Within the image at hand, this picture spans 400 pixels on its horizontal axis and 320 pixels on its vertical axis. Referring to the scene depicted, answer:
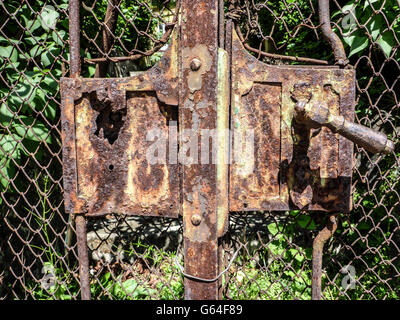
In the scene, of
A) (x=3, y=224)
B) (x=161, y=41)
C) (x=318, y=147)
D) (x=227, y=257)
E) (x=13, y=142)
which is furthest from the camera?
(x=3, y=224)

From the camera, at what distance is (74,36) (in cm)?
120

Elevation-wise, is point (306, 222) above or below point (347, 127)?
below

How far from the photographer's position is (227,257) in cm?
143

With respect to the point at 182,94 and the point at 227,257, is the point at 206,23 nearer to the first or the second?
the point at 182,94

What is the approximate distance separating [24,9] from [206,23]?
114cm

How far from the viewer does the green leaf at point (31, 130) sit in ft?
5.11

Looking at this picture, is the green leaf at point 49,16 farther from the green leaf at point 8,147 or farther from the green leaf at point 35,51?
the green leaf at point 8,147

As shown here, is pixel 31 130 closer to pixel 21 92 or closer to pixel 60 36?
pixel 21 92

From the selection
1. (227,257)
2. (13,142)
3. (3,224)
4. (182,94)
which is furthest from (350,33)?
(3,224)

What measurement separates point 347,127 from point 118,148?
2.51ft

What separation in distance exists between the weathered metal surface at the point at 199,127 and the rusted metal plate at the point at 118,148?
98mm

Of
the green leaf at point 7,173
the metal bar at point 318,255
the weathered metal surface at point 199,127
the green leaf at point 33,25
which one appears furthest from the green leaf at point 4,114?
the metal bar at point 318,255

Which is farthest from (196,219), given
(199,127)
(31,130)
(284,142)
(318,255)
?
(31,130)

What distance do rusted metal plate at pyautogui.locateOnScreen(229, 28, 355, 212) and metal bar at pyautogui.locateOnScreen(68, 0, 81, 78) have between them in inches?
22.0
